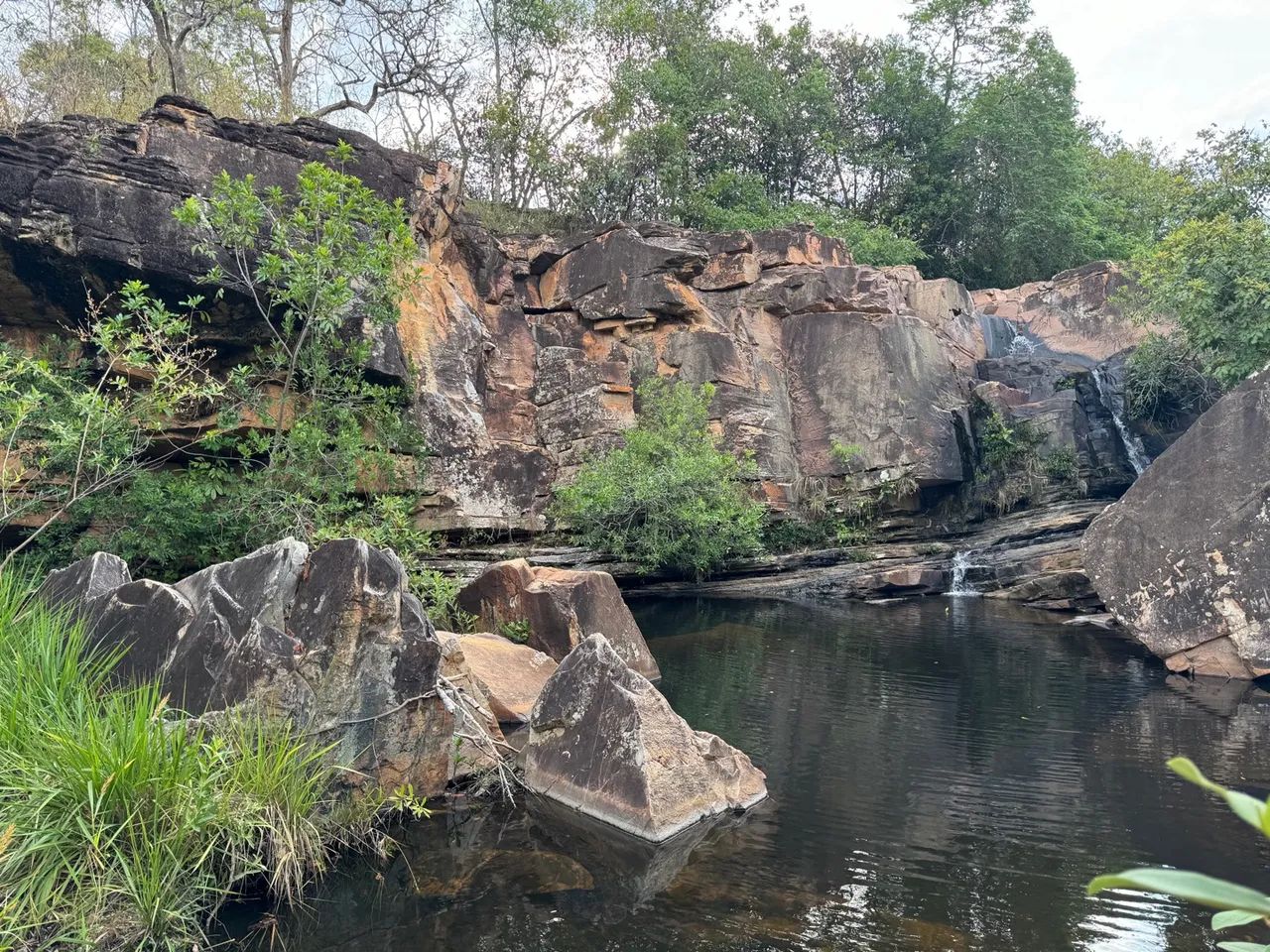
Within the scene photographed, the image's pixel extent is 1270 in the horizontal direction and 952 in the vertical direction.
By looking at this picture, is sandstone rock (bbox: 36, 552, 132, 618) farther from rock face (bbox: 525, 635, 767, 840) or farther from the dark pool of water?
rock face (bbox: 525, 635, 767, 840)

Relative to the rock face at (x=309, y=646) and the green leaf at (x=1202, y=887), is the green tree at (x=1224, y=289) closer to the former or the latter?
the rock face at (x=309, y=646)

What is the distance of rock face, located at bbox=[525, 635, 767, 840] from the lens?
6.42 metres

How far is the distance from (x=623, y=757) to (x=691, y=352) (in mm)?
14748

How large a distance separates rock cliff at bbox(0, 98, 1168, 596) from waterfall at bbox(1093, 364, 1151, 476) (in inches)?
4.4

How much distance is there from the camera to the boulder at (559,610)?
1055 centimetres

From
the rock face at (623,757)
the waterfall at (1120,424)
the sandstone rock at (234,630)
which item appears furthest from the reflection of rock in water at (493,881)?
the waterfall at (1120,424)

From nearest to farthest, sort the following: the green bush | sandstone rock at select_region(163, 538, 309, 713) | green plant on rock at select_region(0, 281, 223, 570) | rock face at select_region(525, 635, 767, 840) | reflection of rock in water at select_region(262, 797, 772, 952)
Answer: reflection of rock in water at select_region(262, 797, 772, 952) < sandstone rock at select_region(163, 538, 309, 713) < rock face at select_region(525, 635, 767, 840) < green plant on rock at select_region(0, 281, 223, 570) < the green bush

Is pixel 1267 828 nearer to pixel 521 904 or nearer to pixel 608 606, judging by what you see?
pixel 521 904

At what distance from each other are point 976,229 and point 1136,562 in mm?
19331

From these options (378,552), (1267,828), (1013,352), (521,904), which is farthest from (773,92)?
(1267,828)

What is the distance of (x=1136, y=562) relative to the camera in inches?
467

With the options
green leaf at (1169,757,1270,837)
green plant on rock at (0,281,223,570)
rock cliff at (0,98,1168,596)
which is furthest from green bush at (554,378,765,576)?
green leaf at (1169,757,1270,837)

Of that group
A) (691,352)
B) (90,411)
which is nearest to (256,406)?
(90,411)

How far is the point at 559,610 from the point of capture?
10555mm
